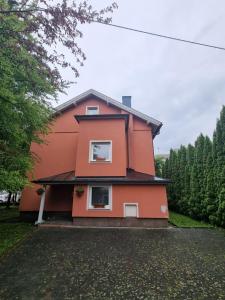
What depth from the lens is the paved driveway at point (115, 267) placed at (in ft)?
12.7

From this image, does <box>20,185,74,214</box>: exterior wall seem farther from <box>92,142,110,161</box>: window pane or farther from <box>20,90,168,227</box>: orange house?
<box>92,142,110,161</box>: window pane

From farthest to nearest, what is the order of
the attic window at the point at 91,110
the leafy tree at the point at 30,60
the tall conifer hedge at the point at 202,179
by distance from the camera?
the attic window at the point at 91,110 < the tall conifer hedge at the point at 202,179 < the leafy tree at the point at 30,60

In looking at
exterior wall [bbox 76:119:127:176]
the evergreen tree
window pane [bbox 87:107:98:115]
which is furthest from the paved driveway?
window pane [bbox 87:107:98:115]

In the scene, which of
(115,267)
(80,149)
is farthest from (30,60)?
(115,267)

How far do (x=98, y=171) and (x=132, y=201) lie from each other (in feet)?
8.13

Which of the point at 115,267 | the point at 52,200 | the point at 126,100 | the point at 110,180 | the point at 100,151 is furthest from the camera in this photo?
the point at 126,100

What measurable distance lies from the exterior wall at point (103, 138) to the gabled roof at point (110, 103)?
2188 mm

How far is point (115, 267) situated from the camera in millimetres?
5000

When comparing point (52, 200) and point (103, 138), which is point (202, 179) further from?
point (52, 200)

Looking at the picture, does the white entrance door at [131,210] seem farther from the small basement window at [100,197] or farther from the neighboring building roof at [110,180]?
the neighboring building roof at [110,180]

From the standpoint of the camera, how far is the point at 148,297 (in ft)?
12.1

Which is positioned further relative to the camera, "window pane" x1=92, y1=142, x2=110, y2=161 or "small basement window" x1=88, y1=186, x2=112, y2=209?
"window pane" x1=92, y1=142, x2=110, y2=161

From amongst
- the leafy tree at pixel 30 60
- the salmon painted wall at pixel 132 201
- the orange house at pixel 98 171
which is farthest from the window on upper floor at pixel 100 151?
the leafy tree at pixel 30 60

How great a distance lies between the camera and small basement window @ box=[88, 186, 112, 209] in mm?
9898
